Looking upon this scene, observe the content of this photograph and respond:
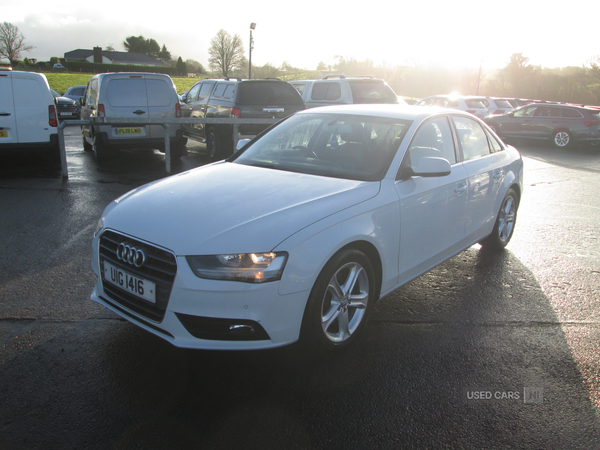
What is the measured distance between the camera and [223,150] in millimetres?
11594

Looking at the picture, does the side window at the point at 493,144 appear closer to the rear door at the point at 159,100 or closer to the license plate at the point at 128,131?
the rear door at the point at 159,100

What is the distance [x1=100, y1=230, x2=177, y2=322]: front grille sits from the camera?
8.96 ft

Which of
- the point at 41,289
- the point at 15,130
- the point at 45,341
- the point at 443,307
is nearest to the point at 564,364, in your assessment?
the point at 443,307

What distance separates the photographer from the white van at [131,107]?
33.5 feet

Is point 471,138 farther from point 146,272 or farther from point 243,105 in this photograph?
point 243,105

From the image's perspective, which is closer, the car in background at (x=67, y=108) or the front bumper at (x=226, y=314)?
the front bumper at (x=226, y=314)

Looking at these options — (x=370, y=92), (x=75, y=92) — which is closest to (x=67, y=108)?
(x=75, y=92)

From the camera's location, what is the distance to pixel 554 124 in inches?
661

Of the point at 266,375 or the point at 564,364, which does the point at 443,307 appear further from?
the point at 266,375

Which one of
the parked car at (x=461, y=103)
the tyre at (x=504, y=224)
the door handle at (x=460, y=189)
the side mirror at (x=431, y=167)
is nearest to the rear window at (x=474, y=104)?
the parked car at (x=461, y=103)

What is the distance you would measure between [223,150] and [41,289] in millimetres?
7809

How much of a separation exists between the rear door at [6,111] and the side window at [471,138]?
8.09 metres

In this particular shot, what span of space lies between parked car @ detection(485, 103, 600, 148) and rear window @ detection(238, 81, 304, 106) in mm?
10130

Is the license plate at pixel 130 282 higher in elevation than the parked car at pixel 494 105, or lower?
lower
